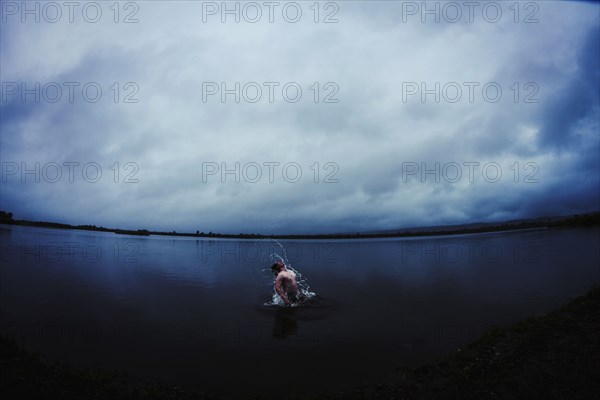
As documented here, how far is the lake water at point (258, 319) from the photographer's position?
880cm

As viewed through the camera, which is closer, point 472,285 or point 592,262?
point 472,285

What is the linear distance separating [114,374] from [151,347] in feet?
7.14

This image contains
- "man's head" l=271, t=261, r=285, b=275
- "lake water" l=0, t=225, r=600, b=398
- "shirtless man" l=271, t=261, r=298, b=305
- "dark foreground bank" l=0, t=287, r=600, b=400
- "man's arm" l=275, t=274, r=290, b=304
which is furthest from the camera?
"man's head" l=271, t=261, r=285, b=275

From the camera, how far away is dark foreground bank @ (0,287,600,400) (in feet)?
21.6

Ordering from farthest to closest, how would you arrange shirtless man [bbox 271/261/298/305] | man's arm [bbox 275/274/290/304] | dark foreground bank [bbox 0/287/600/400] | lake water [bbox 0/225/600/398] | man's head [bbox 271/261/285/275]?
man's head [bbox 271/261/285/275] → shirtless man [bbox 271/261/298/305] → man's arm [bbox 275/274/290/304] → lake water [bbox 0/225/600/398] → dark foreground bank [bbox 0/287/600/400]

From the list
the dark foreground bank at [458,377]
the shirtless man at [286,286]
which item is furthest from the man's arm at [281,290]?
the dark foreground bank at [458,377]

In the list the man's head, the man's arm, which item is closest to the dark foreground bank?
the man's arm

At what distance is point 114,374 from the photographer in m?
7.99

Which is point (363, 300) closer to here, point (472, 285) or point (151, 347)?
point (472, 285)

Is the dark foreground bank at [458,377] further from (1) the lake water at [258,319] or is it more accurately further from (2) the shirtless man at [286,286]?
(2) the shirtless man at [286,286]

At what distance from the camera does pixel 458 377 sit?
7633 millimetres

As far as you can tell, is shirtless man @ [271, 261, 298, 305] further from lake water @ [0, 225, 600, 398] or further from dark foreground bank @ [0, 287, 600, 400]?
dark foreground bank @ [0, 287, 600, 400]

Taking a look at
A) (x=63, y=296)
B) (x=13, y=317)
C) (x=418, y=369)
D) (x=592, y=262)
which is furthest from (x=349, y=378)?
(x=592, y=262)

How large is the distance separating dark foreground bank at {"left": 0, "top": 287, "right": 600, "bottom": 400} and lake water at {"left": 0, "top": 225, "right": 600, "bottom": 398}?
2.35ft
